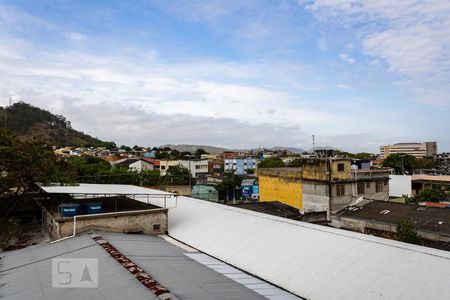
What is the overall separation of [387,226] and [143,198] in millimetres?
18088

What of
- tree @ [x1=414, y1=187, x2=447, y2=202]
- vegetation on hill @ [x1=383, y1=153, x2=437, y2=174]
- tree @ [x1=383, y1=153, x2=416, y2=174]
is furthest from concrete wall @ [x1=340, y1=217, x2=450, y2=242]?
tree @ [x1=383, y1=153, x2=416, y2=174]

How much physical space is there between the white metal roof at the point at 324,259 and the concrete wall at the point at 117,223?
1684 mm

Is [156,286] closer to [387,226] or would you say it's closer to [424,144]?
[387,226]

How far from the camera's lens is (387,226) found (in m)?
27.0

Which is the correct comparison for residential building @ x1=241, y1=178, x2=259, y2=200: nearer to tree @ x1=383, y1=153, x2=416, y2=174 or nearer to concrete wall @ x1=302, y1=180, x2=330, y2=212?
concrete wall @ x1=302, y1=180, x2=330, y2=212

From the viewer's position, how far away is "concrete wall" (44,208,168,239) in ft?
48.4

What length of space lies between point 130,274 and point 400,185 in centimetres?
5851

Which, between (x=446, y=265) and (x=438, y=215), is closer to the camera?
(x=446, y=265)

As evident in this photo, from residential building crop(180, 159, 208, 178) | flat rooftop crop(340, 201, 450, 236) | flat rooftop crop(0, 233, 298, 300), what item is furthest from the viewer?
residential building crop(180, 159, 208, 178)

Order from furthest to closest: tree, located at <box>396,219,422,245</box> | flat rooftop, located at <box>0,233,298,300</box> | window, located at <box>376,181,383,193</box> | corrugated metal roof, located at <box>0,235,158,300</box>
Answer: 1. window, located at <box>376,181,383,193</box>
2. tree, located at <box>396,219,422,245</box>
3. flat rooftop, located at <box>0,233,298,300</box>
4. corrugated metal roof, located at <box>0,235,158,300</box>

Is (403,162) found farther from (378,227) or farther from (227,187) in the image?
(378,227)

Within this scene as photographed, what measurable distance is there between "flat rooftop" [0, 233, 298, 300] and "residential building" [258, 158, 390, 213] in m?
24.1

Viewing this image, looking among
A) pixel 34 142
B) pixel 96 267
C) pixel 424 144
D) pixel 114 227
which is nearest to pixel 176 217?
pixel 114 227

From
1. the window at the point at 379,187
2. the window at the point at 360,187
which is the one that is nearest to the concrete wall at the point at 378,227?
the window at the point at 360,187
